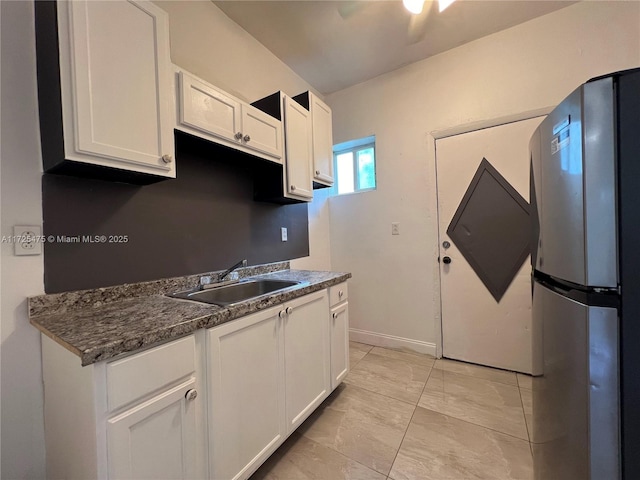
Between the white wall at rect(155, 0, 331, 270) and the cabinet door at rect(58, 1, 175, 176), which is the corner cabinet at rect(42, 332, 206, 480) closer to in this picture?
the cabinet door at rect(58, 1, 175, 176)

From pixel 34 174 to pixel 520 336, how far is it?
310 cm

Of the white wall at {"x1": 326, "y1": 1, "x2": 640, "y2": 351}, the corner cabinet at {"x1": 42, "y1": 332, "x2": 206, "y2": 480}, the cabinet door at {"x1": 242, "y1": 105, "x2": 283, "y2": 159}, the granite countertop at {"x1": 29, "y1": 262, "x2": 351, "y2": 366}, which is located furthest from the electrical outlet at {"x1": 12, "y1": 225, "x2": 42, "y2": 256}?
the white wall at {"x1": 326, "y1": 1, "x2": 640, "y2": 351}

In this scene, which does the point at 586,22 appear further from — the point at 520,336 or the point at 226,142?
the point at 226,142

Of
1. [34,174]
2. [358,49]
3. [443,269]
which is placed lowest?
[443,269]

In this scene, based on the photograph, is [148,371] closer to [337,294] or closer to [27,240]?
[27,240]

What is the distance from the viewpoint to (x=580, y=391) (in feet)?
2.50

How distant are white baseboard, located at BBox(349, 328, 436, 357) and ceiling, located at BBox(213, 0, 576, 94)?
264cm

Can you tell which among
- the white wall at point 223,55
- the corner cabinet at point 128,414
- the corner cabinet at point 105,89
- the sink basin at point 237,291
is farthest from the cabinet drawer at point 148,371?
the white wall at point 223,55

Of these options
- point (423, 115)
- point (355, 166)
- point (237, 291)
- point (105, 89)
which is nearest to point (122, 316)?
point (237, 291)

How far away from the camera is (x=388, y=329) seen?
2652 millimetres

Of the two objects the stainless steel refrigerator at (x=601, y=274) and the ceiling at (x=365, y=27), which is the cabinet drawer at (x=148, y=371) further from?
the ceiling at (x=365, y=27)

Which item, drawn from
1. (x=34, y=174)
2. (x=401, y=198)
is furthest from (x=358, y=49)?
(x=34, y=174)

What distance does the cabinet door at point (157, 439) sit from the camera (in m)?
0.76

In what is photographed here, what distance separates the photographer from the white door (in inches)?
80.4
